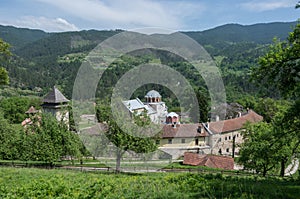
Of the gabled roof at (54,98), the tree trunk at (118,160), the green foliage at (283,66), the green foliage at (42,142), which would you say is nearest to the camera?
the green foliage at (283,66)

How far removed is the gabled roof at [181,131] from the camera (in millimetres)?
37713

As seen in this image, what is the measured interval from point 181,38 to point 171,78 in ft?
138

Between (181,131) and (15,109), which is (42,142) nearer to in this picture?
(181,131)

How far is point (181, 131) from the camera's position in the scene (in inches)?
1528

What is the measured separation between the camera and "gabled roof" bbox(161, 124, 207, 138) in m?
37.7

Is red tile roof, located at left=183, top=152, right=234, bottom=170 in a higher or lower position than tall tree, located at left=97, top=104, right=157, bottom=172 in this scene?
lower

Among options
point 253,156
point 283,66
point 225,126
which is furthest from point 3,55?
point 225,126

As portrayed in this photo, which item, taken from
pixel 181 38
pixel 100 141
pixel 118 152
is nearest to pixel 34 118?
pixel 100 141

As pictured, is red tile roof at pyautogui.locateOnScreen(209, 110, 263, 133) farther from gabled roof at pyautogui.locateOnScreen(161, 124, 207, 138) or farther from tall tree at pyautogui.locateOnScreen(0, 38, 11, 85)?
tall tree at pyautogui.locateOnScreen(0, 38, 11, 85)

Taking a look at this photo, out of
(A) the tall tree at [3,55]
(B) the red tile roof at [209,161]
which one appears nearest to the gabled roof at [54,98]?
(B) the red tile roof at [209,161]

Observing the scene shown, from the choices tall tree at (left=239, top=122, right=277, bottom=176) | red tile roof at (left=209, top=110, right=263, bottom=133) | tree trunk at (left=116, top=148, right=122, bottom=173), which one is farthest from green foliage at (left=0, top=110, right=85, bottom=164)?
red tile roof at (left=209, top=110, right=263, bottom=133)

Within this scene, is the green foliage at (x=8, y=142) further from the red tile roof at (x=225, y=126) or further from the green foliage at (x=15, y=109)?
the green foliage at (x=15, y=109)

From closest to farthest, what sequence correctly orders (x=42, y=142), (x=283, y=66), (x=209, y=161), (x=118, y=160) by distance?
(x=283, y=66)
(x=118, y=160)
(x=42, y=142)
(x=209, y=161)

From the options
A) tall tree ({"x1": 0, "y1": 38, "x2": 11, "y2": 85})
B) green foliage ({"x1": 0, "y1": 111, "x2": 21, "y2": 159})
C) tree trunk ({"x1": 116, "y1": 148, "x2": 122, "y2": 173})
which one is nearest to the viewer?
tall tree ({"x1": 0, "y1": 38, "x2": 11, "y2": 85})
